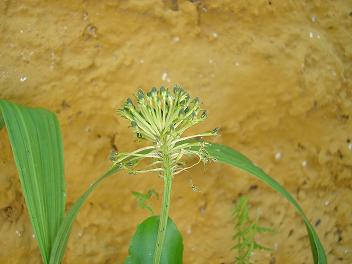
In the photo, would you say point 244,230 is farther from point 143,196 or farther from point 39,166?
point 39,166

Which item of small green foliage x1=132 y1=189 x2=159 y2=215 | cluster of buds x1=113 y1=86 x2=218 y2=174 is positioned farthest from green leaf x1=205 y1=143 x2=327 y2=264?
small green foliage x1=132 y1=189 x2=159 y2=215

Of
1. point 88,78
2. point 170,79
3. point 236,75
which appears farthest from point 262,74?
point 88,78

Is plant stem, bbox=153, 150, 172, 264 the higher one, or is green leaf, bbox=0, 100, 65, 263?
green leaf, bbox=0, 100, 65, 263

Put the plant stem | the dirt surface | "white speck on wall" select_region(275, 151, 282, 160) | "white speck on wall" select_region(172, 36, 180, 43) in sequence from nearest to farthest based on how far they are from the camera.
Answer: the plant stem, the dirt surface, "white speck on wall" select_region(172, 36, 180, 43), "white speck on wall" select_region(275, 151, 282, 160)

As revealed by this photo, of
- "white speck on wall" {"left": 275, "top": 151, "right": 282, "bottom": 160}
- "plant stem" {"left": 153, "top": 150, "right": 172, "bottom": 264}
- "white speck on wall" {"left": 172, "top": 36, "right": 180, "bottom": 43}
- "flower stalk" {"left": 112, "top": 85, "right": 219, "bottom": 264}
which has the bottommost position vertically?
"plant stem" {"left": 153, "top": 150, "right": 172, "bottom": 264}

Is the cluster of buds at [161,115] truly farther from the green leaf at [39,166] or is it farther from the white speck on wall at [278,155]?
the white speck on wall at [278,155]

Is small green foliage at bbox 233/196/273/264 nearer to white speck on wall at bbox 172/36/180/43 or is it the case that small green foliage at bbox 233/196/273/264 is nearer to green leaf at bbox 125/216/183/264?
green leaf at bbox 125/216/183/264
